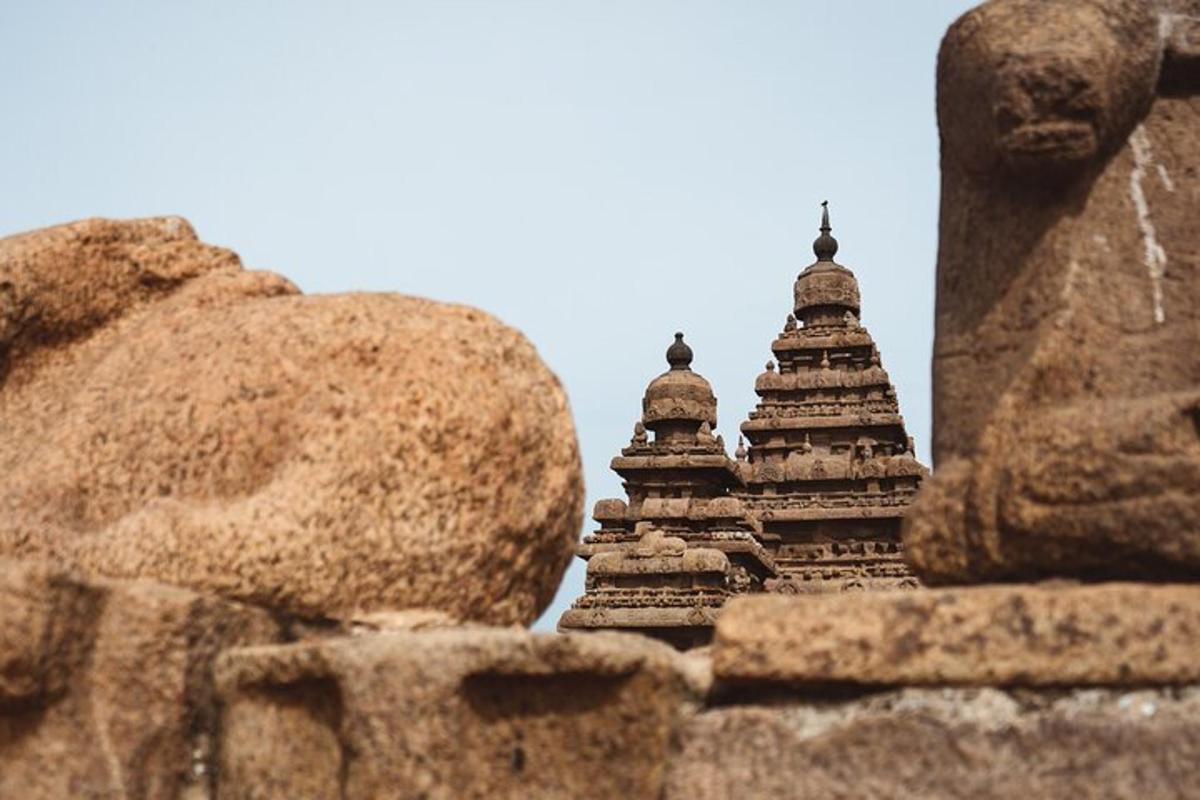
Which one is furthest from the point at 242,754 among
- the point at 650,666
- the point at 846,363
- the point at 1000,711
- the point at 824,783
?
the point at 846,363

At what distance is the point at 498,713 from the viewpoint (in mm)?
3021

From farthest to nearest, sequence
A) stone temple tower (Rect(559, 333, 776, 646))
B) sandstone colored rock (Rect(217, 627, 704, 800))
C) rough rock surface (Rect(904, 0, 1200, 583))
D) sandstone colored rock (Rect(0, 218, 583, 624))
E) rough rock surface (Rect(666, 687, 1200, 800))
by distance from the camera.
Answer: stone temple tower (Rect(559, 333, 776, 646)), sandstone colored rock (Rect(0, 218, 583, 624)), rough rock surface (Rect(904, 0, 1200, 583)), sandstone colored rock (Rect(217, 627, 704, 800)), rough rock surface (Rect(666, 687, 1200, 800))

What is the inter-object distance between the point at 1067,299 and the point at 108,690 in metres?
2.04

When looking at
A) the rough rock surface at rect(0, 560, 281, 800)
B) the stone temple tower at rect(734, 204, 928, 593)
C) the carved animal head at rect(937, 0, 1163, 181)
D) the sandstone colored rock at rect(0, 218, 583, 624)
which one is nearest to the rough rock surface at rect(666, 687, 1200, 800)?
the sandstone colored rock at rect(0, 218, 583, 624)

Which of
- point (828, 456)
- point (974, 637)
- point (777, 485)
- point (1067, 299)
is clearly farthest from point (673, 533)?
point (974, 637)

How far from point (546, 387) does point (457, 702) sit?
0.96 metres

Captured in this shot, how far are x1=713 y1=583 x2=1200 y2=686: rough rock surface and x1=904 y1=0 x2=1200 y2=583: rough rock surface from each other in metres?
0.16

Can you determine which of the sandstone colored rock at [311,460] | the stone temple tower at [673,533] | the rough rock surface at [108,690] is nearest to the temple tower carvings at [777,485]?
the stone temple tower at [673,533]

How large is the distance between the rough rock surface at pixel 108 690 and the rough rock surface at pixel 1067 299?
1.47m

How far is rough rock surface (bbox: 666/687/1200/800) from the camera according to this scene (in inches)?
109

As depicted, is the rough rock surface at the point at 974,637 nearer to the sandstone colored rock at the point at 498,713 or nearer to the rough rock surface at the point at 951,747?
the rough rock surface at the point at 951,747

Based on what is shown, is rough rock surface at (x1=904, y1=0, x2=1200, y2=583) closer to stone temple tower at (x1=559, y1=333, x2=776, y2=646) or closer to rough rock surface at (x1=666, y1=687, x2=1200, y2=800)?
rough rock surface at (x1=666, y1=687, x2=1200, y2=800)

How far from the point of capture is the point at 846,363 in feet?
84.8

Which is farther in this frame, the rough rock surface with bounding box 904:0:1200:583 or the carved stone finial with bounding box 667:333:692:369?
the carved stone finial with bounding box 667:333:692:369
